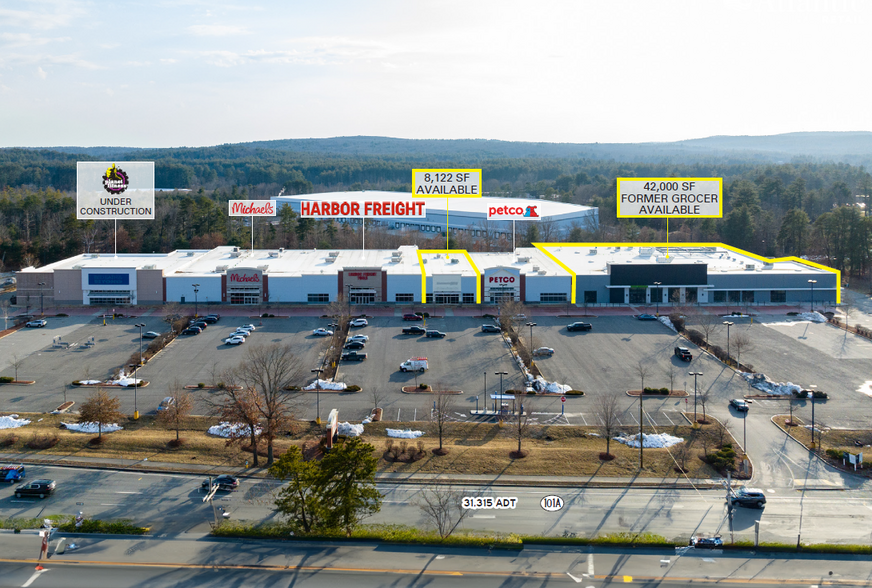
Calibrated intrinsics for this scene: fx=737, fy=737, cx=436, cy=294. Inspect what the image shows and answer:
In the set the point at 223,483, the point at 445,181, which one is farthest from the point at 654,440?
the point at 445,181

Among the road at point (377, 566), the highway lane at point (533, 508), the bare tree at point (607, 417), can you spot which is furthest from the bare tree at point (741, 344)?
the road at point (377, 566)

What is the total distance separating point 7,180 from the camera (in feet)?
430

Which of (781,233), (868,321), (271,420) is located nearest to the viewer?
(271,420)

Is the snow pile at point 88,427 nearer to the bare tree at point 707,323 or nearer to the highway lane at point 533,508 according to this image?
the highway lane at point 533,508

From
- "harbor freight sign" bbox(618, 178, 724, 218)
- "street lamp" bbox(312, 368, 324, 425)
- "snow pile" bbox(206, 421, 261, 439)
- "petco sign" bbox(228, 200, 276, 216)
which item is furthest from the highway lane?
"petco sign" bbox(228, 200, 276, 216)

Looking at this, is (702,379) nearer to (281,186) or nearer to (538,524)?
(538,524)

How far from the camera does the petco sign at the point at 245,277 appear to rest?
172 feet

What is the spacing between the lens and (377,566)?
20062 millimetres

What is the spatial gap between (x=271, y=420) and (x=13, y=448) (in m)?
9.91

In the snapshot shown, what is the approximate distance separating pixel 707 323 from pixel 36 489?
36.2 metres

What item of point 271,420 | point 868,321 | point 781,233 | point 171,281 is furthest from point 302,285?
point 781,233

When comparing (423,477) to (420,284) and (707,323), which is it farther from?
(420,284)

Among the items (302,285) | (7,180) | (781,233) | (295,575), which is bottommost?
(295,575)

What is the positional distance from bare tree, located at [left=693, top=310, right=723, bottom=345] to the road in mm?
23636
